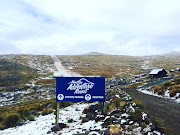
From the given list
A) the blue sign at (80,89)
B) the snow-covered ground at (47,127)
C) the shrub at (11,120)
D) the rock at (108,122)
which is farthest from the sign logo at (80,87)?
the shrub at (11,120)

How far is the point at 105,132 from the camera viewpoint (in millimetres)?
8047

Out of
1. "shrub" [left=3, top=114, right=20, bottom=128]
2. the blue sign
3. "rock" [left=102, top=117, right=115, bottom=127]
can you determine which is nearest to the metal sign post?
the blue sign

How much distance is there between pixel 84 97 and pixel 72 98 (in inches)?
36.1

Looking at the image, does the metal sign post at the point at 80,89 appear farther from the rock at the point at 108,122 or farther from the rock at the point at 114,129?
the rock at the point at 114,129

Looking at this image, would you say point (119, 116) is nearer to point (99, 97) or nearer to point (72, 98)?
point (99, 97)

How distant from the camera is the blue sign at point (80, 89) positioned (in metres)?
11.1

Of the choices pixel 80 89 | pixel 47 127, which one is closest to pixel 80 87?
pixel 80 89

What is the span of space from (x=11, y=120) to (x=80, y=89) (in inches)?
369

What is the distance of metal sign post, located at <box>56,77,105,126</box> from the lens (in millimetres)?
11117

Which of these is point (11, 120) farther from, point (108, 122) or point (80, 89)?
point (108, 122)

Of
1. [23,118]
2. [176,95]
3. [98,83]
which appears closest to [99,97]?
[98,83]

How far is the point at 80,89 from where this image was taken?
440 inches

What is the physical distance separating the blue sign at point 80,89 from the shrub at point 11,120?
24.3 feet

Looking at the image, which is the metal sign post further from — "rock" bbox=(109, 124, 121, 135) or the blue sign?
"rock" bbox=(109, 124, 121, 135)
